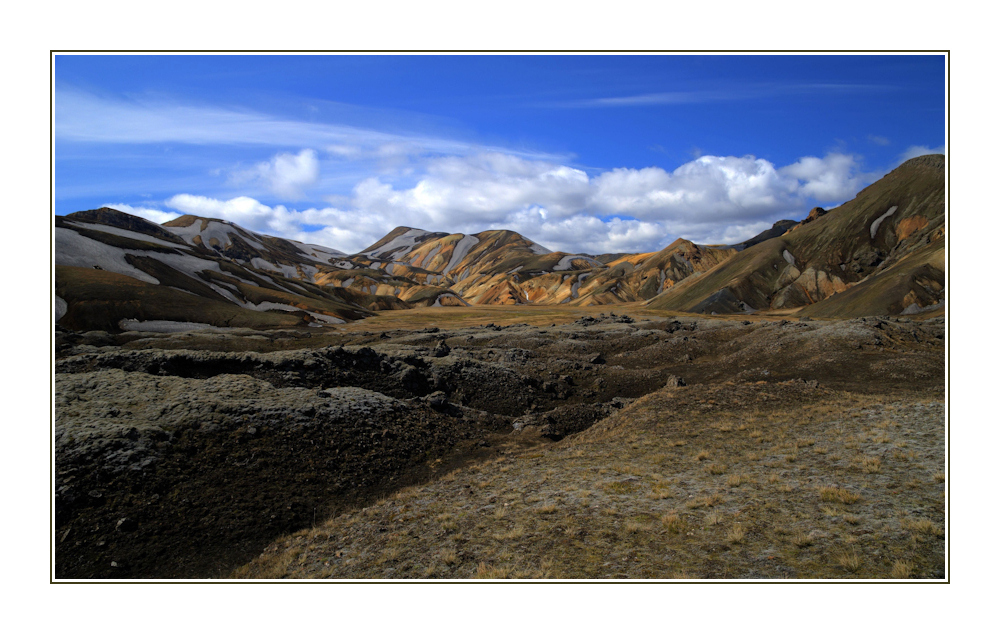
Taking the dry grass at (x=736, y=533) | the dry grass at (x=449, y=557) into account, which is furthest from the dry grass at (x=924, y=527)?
the dry grass at (x=449, y=557)

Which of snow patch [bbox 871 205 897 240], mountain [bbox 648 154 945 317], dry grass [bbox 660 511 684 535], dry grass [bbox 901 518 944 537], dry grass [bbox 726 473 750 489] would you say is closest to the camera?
dry grass [bbox 901 518 944 537]

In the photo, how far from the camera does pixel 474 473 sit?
1538 centimetres

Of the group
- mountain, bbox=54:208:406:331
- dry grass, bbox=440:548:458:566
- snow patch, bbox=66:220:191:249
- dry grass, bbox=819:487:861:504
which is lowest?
dry grass, bbox=440:548:458:566

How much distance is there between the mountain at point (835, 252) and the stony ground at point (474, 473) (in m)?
81.2

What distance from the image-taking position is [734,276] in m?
117

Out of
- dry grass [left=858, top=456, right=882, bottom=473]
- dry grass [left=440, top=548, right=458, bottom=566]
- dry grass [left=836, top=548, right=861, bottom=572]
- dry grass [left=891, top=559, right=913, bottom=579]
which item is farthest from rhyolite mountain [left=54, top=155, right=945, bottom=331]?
dry grass [left=891, top=559, right=913, bottom=579]

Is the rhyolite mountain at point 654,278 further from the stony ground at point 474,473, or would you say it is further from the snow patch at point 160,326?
the stony ground at point 474,473

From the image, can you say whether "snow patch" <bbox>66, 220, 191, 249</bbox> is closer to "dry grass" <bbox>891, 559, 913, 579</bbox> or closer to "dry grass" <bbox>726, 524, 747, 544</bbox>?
"dry grass" <bbox>726, 524, 747, 544</bbox>

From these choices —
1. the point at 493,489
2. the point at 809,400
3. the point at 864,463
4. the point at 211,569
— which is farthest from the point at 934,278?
the point at 211,569

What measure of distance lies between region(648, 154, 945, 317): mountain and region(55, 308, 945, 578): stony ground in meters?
81.2

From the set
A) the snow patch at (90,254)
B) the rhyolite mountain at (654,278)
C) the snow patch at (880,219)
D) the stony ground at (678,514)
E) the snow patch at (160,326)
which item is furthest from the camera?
the snow patch at (880,219)

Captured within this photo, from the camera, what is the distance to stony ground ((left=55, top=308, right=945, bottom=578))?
8820 millimetres

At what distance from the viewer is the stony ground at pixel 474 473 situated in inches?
347
